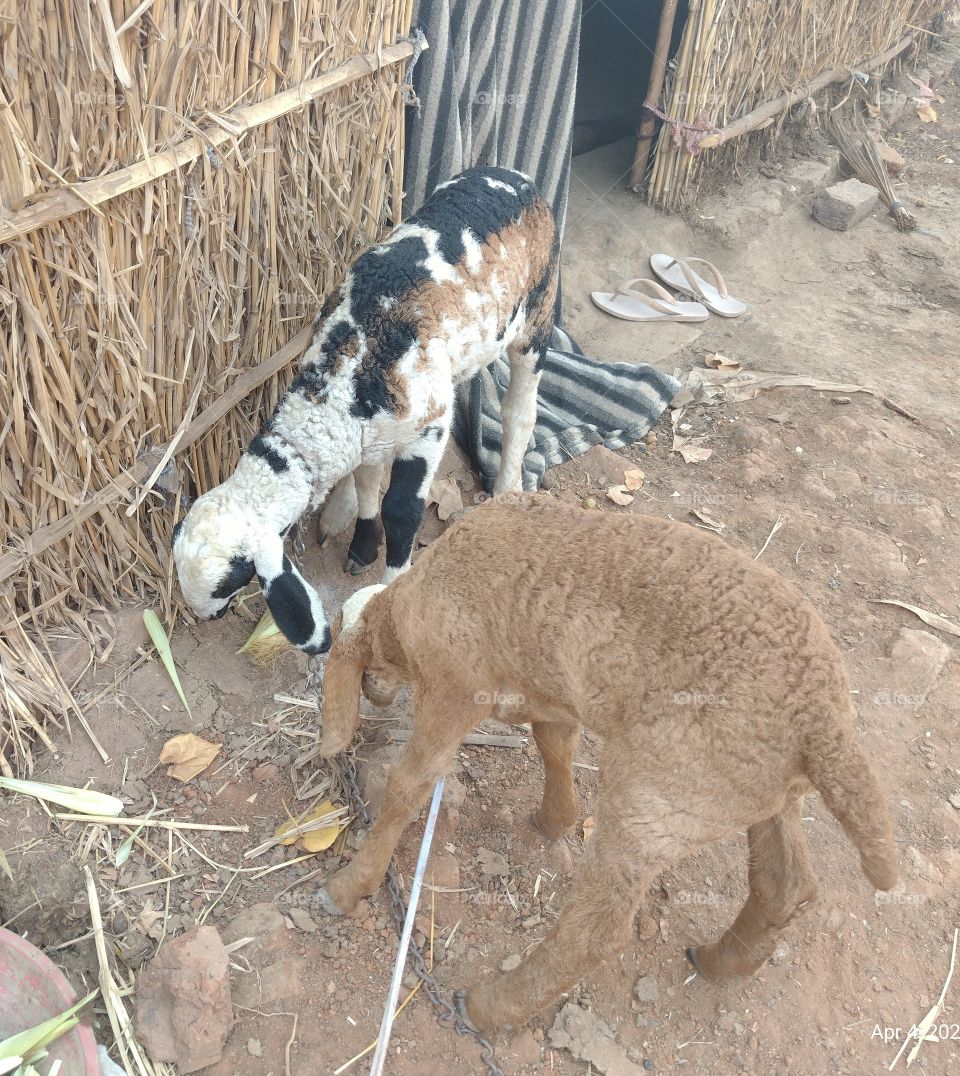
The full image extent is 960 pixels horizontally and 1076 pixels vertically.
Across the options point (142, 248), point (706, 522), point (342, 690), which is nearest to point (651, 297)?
point (706, 522)

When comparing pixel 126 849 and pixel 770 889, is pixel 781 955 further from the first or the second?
pixel 126 849

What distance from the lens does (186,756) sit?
3.80 metres

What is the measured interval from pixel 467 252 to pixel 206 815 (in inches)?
109

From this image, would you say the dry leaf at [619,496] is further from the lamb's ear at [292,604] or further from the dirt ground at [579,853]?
the lamb's ear at [292,604]

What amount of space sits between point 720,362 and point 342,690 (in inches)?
183

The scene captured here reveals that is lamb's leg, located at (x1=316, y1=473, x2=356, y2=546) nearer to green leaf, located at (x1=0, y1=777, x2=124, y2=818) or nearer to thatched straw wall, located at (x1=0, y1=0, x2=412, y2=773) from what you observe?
thatched straw wall, located at (x1=0, y1=0, x2=412, y2=773)

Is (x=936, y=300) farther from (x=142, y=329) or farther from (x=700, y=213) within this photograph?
(x=142, y=329)

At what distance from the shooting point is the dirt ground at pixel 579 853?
308 cm

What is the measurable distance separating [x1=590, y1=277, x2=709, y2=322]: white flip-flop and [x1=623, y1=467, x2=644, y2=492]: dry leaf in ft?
6.41

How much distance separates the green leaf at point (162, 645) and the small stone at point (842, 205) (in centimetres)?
751

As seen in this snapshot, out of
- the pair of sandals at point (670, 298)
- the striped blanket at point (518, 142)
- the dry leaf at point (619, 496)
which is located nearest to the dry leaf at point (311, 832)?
the striped blanket at point (518, 142)

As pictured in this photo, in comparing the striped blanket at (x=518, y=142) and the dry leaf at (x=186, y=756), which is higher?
the striped blanket at (x=518, y=142)

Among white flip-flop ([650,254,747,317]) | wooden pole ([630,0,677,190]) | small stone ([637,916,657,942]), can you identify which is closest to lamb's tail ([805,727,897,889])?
small stone ([637,916,657,942])

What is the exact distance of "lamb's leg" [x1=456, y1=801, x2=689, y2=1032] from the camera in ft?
8.23
